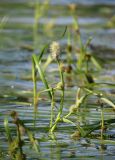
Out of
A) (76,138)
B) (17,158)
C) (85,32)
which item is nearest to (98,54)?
(85,32)

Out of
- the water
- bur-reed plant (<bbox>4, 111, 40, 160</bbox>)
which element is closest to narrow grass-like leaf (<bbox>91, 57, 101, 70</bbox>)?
the water

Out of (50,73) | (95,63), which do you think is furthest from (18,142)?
(50,73)

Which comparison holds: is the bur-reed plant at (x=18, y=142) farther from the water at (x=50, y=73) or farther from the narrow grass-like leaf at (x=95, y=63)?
the narrow grass-like leaf at (x=95, y=63)

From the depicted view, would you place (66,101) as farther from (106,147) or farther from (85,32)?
(85,32)

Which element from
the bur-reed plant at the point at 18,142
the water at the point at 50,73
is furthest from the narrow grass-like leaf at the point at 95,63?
the bur-reed plant at the point at 18,142

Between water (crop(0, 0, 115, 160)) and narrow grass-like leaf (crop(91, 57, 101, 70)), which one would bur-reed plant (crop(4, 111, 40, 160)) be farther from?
narrow grass-like leaf (crop(91, 57, 101, 70))

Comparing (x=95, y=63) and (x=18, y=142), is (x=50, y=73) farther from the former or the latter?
(x=18, y=142)

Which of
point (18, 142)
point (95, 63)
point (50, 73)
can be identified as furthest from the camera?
point (50, 73)

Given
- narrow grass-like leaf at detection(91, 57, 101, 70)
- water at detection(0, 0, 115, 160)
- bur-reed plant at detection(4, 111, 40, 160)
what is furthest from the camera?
narrow grass-like leaf at detection(91, 57, 101, 70)
